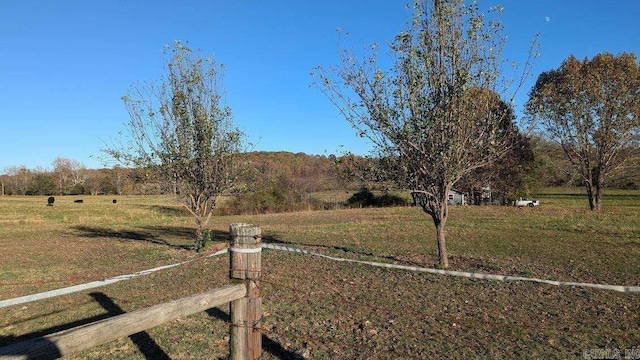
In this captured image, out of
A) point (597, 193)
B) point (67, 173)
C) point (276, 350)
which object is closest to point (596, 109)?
point (597, 193)

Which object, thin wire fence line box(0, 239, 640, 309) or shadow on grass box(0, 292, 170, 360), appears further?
thin wire fence line box(0, 239, 640, 309)

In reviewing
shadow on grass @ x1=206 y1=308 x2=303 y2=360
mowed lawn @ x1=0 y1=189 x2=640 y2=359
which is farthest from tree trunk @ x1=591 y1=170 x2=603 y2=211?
shadow on grass @ x1=206 y1=308 x2=303 y2=360

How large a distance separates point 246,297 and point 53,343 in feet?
5.11

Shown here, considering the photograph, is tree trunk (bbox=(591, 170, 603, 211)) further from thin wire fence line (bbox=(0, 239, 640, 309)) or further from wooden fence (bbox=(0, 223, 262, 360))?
wooden fence (bbox=(0, 223, 262, 360))

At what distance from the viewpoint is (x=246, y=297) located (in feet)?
11.8

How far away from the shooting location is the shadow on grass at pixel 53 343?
7.30ft

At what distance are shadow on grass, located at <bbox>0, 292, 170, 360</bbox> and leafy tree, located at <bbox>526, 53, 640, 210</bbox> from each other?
2358 centimetres

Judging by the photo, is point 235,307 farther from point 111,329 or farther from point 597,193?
point 597,193

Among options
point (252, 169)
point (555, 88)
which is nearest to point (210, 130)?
point (252, 169)

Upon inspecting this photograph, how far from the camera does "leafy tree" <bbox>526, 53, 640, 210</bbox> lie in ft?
79.4

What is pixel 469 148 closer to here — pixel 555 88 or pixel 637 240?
pixel 637 240

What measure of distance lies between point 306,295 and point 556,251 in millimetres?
9224

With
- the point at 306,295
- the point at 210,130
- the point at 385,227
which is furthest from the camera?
the point at 385,227

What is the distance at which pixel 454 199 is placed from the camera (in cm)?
4284
